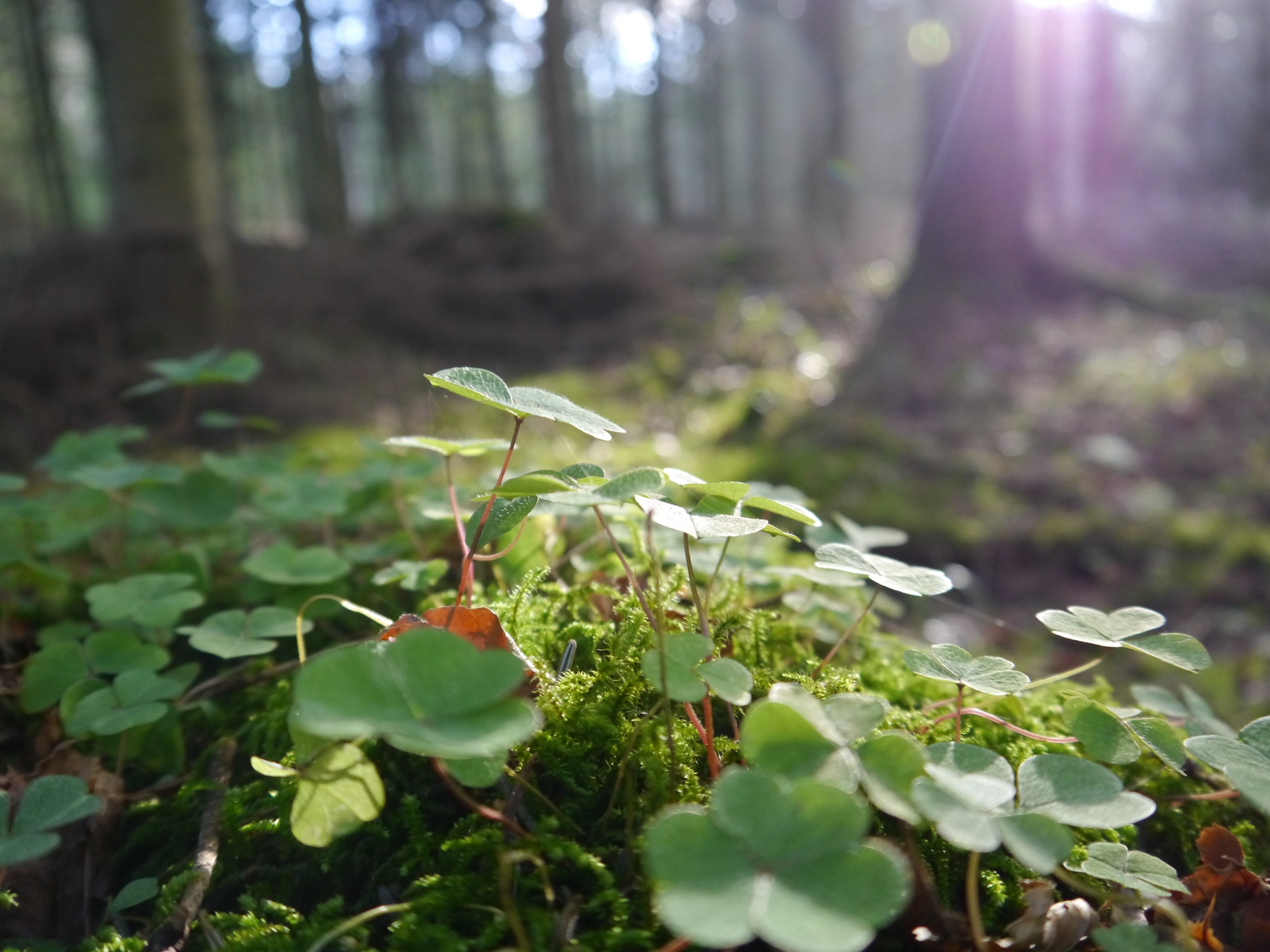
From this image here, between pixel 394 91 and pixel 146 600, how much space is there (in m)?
20.3

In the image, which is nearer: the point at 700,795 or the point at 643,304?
the point at 700,795

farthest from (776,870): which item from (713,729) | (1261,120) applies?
(1261,120)

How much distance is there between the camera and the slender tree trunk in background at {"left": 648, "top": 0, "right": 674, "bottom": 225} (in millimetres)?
18328

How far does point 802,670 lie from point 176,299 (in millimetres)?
5978

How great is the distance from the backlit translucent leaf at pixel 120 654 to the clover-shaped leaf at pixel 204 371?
2.64 ft

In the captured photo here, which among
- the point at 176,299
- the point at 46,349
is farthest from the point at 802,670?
the point at 46,349

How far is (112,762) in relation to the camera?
1235mm

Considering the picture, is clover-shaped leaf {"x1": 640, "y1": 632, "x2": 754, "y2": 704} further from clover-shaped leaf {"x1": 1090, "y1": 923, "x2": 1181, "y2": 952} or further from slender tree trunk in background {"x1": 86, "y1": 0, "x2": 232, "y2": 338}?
slender tree trunk in background {"x1": 86, "y1": 0, "x2": 232, "y2": 338}

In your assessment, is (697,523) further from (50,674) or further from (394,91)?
(394,91)

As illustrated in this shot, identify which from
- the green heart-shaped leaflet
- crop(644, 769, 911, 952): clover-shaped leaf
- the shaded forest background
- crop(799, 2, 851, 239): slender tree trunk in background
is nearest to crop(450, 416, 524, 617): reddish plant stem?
the green heart-shaped leaflet

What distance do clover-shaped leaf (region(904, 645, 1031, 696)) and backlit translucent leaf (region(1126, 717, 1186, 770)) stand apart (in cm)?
16

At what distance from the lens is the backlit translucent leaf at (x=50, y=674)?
1.22 m

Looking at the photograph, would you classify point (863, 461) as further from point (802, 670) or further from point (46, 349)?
point (46, 349)

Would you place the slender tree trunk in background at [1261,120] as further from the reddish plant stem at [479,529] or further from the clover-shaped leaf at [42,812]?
the clover-shaped leaf at [42,812]
